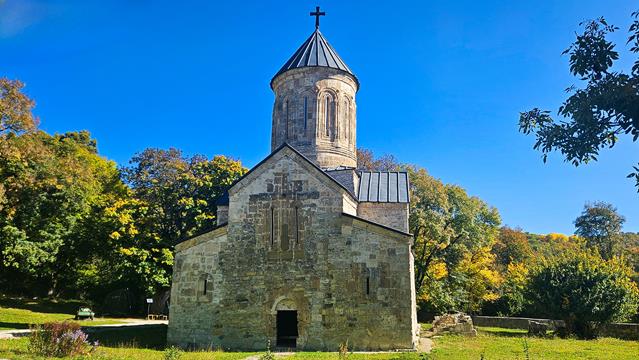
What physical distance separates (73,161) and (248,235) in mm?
16068

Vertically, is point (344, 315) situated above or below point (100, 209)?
below

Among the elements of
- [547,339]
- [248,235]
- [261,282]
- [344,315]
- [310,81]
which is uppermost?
[310,81]

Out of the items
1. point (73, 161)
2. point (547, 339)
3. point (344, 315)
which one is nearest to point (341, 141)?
point (344, 315)

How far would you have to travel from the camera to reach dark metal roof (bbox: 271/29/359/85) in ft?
60.4

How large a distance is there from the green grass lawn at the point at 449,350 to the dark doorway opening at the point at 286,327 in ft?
5.70

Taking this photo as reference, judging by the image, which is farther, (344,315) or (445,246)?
(445,246)

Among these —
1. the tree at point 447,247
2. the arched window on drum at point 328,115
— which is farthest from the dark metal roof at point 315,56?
the tree at point 447,247

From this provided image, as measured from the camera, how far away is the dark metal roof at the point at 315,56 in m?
18.4

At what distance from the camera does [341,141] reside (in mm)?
18188

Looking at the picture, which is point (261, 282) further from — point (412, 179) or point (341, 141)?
point (412, 179)

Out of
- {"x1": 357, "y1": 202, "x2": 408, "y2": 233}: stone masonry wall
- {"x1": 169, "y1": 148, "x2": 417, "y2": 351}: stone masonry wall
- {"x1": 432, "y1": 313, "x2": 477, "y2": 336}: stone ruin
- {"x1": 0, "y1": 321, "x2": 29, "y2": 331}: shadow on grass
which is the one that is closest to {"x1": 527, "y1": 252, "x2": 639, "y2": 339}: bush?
{"x1": 432, "y1": 313, "x2": 477, "y2": 336}: stone ruin

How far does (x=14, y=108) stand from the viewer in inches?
806

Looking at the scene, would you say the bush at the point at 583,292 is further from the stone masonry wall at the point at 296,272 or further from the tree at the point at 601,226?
the tree at the point at 601,226

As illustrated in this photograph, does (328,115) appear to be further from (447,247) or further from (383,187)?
(447,247)
